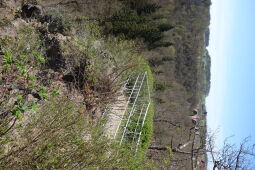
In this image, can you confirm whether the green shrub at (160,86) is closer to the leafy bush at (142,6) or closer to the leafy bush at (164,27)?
the leafy bush at (164,27)

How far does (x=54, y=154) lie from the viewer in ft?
11.5

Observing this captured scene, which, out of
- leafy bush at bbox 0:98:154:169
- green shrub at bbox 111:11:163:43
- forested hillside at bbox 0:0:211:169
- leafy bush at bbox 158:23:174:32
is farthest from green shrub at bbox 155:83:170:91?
leafy bush at bbox 0:98:154:169

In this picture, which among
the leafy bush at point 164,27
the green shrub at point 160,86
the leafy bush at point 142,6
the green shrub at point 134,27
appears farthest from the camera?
the leafy bush at point 164,27

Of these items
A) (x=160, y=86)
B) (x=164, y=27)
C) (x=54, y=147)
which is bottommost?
(x=160, y=86)

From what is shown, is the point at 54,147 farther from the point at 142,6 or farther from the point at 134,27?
the point at 142,6

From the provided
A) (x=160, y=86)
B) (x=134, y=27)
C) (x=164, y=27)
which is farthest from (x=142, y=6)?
(x=160, y=86)

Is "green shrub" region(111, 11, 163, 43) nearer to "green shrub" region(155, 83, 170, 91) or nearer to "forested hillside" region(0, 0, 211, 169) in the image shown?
"forested hillside" region(0, 0, 211, 169)

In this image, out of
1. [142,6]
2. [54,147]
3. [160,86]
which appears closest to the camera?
[54,147]

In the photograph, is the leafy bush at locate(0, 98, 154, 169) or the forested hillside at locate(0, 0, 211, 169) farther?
the forested hillside at locate(0, 0, 211, 169)

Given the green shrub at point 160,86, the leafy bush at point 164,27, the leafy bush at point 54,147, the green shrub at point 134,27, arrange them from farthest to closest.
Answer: the leafy bush at point 164,27
the green shrub at point 160,86
the green shrub at point 134,27
the leafy bush at point 54,147

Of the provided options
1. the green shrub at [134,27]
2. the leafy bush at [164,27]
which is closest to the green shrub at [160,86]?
the green shrub at [134,27]

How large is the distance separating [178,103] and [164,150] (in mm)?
4932

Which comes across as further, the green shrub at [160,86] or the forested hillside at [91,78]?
the green shrub at [160,86]

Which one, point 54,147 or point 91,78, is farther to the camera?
point 91,78
